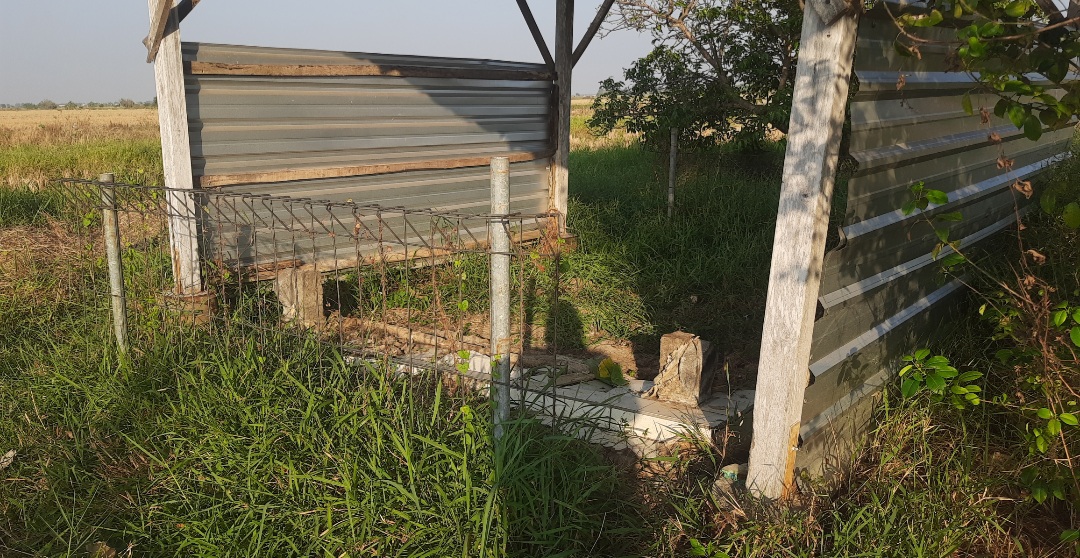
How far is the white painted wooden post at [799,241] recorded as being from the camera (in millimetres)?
2818

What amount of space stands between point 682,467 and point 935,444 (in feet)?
3.65

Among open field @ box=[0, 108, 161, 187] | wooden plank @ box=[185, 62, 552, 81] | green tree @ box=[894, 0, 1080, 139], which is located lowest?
open field @ box=[0, 108, 161, 187]

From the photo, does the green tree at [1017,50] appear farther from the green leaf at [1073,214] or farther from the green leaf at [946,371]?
the green leaf at [946,371]

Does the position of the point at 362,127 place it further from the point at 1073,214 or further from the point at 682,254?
the point at 1073,214

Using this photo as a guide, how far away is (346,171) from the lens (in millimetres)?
7164

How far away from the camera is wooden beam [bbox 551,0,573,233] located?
839 centimetres

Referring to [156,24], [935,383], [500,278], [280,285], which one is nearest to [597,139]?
[280,285]

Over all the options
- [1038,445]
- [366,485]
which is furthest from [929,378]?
[366,485]

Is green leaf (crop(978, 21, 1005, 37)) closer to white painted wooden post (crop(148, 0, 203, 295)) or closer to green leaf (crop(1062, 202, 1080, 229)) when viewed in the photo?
green leaf (crop(1062, 202, 1080, 229))

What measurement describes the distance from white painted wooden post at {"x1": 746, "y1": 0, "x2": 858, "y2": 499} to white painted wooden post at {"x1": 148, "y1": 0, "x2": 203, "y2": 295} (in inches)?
166

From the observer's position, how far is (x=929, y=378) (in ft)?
9.73

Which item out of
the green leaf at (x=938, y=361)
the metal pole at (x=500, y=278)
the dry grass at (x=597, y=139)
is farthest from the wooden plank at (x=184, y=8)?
the dry grass at (x=597, y=139)

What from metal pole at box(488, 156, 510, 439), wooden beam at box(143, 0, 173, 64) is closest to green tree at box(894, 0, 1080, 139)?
metal pole at box(488, 156, 510, 439)

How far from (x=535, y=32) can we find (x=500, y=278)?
19.0 ft
